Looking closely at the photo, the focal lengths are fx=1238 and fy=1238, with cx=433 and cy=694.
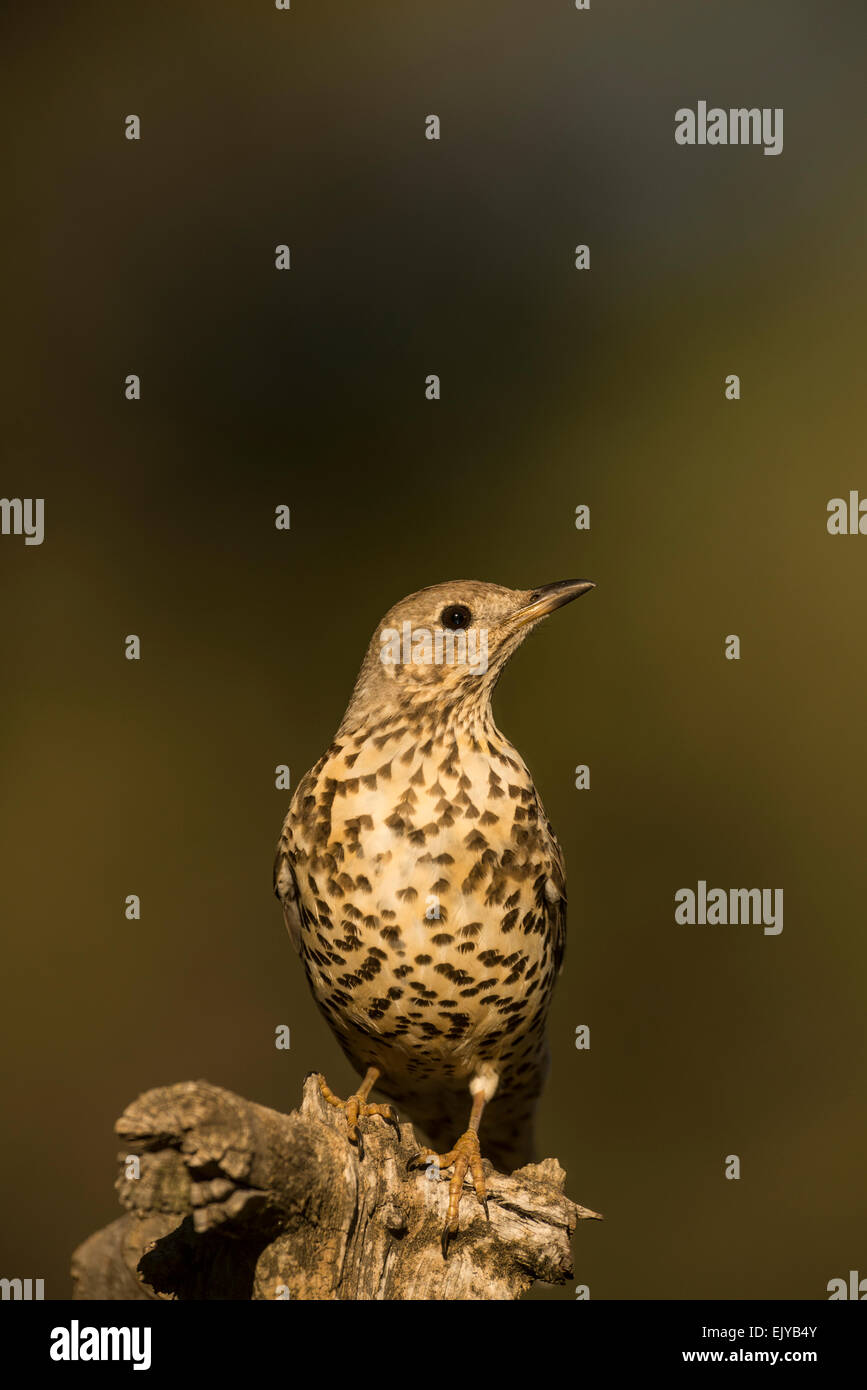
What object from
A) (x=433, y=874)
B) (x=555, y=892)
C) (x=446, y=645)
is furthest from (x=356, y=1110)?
(x=446, y=645)

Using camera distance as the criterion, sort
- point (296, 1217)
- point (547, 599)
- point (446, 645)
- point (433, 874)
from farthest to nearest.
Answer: point (547, 599) → point (446, 645) → point (433, 874) → point (296, 1217)

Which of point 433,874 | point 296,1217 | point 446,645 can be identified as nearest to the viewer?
point 296,1217

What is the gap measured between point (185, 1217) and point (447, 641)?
173 cm

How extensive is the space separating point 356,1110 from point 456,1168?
0.32 m

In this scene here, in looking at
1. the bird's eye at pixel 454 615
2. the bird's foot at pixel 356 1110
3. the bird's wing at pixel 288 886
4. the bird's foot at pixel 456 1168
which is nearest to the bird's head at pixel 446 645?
the bird's eye at pixel 454 615

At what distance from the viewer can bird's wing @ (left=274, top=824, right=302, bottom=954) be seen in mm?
3699

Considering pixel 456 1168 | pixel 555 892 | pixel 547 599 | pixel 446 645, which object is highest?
pixel 547 599

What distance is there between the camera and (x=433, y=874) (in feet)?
11.0

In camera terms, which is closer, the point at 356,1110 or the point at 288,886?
the point at 356,1110

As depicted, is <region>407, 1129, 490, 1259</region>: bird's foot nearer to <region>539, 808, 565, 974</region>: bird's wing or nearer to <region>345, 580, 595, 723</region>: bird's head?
<region>539, 808, 565, 974</region>: bird's wing

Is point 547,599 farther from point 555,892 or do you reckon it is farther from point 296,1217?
point 296,1217

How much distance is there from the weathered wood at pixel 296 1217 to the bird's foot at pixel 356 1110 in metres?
0.04

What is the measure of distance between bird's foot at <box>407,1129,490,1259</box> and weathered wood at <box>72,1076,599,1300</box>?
24 millimetres

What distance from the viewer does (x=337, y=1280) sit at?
3.04 m
